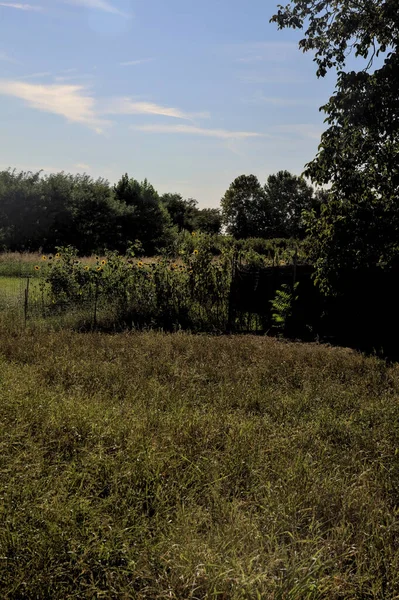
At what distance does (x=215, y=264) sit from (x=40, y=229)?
95.5ft

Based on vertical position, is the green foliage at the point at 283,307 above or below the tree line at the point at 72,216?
below

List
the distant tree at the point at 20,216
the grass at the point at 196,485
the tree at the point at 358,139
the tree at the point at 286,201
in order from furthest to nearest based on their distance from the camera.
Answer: the tree at the point at 286,201
the distant tree at the point at 20,216
the tree at the point at 358,139
the grass at the point at 196,485

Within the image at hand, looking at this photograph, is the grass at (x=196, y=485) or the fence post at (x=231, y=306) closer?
the grass at (x=196, y=485)

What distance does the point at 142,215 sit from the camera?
46250 millimetres

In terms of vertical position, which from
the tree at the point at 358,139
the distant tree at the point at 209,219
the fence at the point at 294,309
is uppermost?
the distant tree at the point at 209,219

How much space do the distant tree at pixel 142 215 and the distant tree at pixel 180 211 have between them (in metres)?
13.6

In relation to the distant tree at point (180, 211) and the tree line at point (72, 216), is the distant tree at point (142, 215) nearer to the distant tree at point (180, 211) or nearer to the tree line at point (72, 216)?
the tree line at point (72, 216)

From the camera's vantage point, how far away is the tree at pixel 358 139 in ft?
29.7

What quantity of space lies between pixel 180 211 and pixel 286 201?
59.5ft

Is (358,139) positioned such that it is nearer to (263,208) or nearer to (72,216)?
(72,216)

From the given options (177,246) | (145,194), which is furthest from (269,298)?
(145,194)

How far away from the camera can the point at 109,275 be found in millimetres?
12062

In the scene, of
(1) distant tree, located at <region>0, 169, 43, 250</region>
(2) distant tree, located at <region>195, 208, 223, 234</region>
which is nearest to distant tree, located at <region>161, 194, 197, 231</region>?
(2) distant tree, located at <region>195, 208, 223, 234</region>

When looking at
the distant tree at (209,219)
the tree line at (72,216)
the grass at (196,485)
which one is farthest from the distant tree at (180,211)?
the grass at (196,485)
